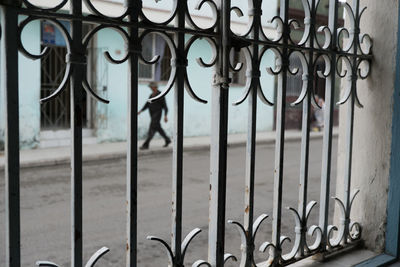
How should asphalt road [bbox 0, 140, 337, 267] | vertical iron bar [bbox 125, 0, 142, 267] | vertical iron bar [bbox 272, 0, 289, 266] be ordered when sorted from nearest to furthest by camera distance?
vertical iron bar [bbox 125, 0, 142, 267] < vertical iron bar [bbox 272, 0, 289, 266] < asphalt road [bbox 0, 140, 337, 267]

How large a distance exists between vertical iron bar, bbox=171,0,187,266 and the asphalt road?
2.43 meters

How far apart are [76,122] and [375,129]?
1.79m

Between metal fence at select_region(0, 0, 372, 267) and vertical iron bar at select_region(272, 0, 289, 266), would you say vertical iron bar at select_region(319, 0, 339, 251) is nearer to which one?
metal fence at select_region(0, 0, 372, 267)

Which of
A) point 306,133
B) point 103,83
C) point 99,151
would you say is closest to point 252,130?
point 306,133

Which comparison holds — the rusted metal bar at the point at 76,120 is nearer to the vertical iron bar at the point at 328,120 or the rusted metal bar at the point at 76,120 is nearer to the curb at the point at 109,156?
the vertical iron bar at the point at 328,120

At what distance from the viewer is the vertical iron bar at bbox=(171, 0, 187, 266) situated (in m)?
1.66

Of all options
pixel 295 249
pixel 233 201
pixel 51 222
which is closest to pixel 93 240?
pixel 51 222

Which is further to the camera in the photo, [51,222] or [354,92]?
[51,222]

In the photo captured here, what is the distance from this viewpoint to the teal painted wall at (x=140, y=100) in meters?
12.4

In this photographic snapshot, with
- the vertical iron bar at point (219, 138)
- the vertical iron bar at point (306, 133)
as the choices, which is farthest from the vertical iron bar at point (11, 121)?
the vertical iron bar at point (306, 133)

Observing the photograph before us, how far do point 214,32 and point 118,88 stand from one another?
11310mm

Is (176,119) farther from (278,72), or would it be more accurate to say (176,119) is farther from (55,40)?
(55,40)

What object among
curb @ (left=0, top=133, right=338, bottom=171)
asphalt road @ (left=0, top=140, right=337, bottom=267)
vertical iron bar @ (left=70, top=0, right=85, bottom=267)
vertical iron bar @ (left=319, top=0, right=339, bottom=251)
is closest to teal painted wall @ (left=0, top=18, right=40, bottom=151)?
curb @ (left=0, top=133, right=338, bottom=171)

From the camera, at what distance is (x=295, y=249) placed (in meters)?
2.28
